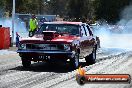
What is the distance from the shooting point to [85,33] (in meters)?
14.1

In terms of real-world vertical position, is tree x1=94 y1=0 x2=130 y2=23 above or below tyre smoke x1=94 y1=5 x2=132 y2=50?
above

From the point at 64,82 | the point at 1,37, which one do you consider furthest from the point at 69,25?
the point at 1,37

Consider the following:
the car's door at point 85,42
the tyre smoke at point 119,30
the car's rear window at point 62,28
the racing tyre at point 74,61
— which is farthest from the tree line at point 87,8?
the racing tyre at point 74,61

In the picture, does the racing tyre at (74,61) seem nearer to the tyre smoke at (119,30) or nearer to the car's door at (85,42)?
the car's door at (85,42)

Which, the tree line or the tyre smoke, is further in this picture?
the tree line

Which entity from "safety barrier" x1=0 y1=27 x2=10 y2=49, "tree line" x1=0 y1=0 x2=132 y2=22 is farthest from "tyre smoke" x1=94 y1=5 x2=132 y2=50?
"safety barrier" x1=0 y1=27 x2=10 y2=49

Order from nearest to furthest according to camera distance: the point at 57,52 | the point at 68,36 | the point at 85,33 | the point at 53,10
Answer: the point at 57,52, the point at 68,36, the point at 85,33, the point at 53,10

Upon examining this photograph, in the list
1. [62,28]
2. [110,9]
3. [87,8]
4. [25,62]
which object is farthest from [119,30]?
[87,8]

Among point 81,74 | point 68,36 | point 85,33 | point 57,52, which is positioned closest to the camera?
point 81,74

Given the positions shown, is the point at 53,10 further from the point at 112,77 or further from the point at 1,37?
the point at 112,77

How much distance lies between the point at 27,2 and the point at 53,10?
38114 millimetres

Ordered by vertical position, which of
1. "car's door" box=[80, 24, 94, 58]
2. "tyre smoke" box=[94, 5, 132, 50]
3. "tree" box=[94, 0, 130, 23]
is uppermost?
"tree" box=[94, 0, 130, 23]

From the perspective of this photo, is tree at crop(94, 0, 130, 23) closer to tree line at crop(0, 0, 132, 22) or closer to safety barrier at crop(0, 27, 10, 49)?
tree line at crop(0, 0, 132, 22)

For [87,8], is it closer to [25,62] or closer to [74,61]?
[25,62]
